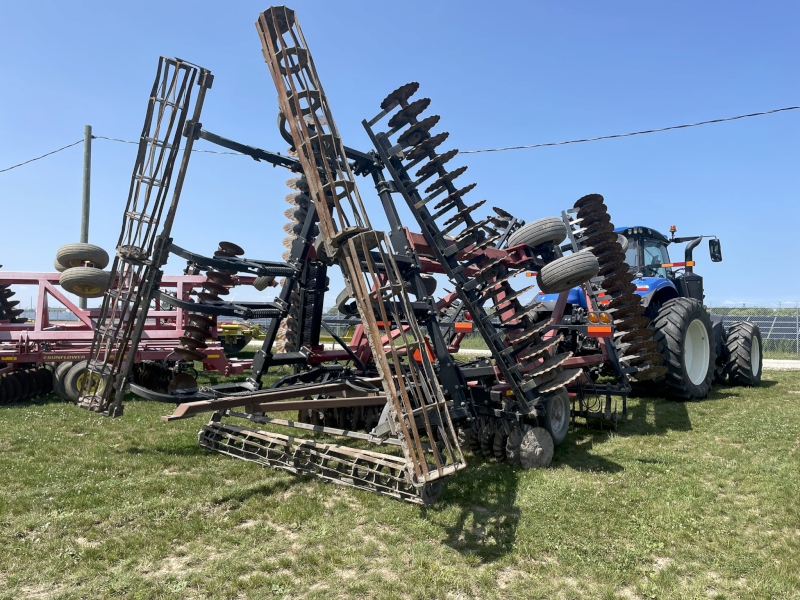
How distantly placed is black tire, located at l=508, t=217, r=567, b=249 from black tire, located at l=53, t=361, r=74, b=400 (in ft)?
25.4

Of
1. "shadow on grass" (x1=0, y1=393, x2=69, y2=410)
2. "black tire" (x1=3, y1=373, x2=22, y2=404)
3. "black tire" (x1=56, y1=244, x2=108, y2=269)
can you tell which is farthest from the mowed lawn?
"black tire" (x1=56, y1=244, x2=108, y2=269)

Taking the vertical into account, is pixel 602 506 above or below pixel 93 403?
below

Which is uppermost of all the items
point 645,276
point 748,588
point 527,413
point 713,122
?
point 713,122

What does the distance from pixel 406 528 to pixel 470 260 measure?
2.69m

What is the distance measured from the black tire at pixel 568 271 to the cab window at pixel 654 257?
18.3 feet

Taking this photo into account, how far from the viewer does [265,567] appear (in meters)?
3.16

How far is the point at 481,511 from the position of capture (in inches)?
158

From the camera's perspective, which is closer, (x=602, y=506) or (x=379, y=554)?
(x=379, y=554)

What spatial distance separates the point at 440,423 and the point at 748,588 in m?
1.95

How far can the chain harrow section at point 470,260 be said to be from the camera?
516cm

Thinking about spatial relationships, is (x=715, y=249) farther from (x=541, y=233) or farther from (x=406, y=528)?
(x=406, y=528)

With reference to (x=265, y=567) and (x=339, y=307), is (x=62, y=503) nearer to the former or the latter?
(x=265, y=567)

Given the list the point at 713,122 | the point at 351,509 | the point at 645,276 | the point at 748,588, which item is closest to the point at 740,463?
the point at 748,588

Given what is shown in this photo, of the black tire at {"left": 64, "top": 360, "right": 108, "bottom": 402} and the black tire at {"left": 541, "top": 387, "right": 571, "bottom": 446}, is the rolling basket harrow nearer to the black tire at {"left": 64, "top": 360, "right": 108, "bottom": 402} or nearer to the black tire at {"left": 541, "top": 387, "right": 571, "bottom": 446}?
the black tire at {"left": 541, "top": 387, "right": 571, "bottom": 446}
